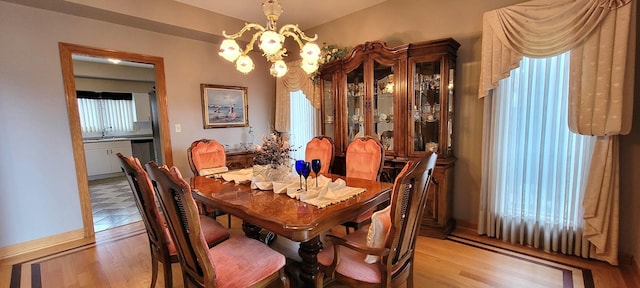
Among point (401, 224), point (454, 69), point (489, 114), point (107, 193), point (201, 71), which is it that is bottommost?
point (107, 193)

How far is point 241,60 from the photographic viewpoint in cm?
222

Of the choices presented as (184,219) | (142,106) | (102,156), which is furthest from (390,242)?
(142,106)

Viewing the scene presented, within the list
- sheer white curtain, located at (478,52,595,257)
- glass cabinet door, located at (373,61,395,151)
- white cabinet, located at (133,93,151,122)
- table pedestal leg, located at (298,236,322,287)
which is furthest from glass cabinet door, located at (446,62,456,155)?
white cabinet, located at (133,93,151,122)

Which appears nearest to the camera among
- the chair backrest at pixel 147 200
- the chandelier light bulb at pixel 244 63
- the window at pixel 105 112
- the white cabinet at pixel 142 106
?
the chair backrest at pixel 147 200

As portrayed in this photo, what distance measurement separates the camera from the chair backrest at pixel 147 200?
1.57 metres

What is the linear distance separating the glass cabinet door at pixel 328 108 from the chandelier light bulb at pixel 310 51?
1549 millimetres

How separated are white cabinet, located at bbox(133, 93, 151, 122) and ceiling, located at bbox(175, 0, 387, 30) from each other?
455cm

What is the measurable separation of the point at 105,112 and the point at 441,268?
7654 millimetres

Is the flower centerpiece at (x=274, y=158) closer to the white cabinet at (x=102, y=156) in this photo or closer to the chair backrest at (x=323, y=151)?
the chair backrest at (x=323, y=151)

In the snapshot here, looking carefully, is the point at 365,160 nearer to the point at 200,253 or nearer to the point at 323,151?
the point at 323,151

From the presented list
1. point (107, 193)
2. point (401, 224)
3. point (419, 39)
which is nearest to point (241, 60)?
point (401, 224)

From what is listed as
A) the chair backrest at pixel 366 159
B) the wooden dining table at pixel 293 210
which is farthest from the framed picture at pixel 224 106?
the chair backrest at pixel 366 159

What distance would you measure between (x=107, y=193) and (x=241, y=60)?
442 centimetres

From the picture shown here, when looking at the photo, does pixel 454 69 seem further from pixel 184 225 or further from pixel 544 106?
pixel 184 225
